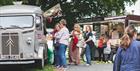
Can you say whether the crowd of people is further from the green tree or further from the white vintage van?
the green tree

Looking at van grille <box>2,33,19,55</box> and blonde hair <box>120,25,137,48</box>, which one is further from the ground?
blonde hair <box>120,25,137,48</box>

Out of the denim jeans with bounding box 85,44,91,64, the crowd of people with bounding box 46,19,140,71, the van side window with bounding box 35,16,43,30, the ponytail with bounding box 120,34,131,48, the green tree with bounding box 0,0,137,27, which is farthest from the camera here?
the green tree with bounding box 0,0,137,27

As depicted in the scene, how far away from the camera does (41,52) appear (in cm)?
1770

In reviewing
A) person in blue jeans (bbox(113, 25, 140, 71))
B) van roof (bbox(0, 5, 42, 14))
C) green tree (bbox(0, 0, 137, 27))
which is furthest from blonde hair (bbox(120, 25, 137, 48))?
green tree (bbox(0, 0, 137, 27))

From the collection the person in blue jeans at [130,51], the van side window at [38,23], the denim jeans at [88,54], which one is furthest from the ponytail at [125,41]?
the denim jeans at [88,54]

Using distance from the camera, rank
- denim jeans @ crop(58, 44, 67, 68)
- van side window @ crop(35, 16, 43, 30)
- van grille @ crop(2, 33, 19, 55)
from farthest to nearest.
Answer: van side window @ crop(35, 16, 43, 30) < denim jeans @ crop(58, 44, 67, 68) < van grille @ crop(2, 33, 19, 55)

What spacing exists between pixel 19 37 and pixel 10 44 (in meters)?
0.43

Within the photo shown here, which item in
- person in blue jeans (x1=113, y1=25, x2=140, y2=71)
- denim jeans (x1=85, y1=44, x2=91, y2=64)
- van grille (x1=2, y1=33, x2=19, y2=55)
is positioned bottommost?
denim jeans (x1=85, y1=44, x2=91, y2=64)

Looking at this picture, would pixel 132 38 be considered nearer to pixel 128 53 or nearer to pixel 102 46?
pixel 128 53

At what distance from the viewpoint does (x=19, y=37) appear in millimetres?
16953

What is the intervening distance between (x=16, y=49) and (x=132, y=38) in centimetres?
931

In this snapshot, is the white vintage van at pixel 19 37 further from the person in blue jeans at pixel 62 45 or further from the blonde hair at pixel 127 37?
the blonde hair at pixel 127 37

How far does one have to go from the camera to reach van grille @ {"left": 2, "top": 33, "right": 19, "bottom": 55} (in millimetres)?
16969

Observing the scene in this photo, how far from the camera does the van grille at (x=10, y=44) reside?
16969 millimetres
